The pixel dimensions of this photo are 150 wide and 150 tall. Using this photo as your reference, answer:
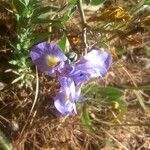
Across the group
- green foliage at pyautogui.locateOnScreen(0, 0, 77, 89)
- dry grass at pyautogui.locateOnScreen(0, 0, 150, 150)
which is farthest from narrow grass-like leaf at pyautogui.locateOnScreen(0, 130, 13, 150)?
green foliage at pyautogui.locateOnScreen(0, 0, 77, 89)

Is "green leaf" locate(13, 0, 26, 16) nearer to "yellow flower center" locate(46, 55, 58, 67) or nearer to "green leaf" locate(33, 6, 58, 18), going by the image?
"green leaf" locate(33, 6, 58, 18)

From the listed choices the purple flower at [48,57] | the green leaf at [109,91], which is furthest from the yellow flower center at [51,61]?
the green leaf at [109,91]

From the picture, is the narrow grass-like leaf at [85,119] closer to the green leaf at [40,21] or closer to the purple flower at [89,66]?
the purple flower at [89,66]

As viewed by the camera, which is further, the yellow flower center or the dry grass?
the dry grass

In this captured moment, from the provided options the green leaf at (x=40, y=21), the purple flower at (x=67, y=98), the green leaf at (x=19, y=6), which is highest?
the green leaf at (x=19, y=6)

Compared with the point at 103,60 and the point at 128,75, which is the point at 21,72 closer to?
the point at 103,60

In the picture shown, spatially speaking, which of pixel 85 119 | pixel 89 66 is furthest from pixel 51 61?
pixel 85 119
